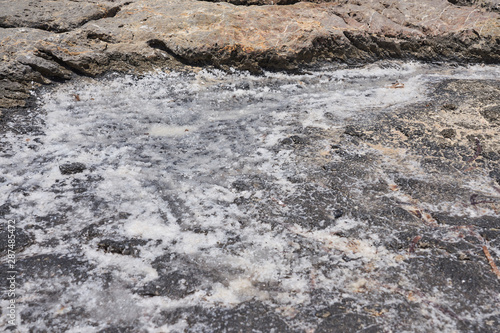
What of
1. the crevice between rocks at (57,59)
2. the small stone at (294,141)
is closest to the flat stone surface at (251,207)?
the small stone at (294,141)

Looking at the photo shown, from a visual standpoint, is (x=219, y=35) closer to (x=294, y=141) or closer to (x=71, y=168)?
(x=294, y=141)

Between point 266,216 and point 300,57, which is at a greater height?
point 300,57

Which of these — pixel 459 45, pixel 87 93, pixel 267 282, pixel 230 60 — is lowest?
pixel 267 282

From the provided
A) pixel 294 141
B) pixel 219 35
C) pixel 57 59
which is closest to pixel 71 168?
pixel 57 59

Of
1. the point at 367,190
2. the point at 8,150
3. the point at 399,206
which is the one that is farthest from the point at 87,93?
the point at 399,206

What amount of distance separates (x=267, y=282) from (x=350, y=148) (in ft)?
4.23

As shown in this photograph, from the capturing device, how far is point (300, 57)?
12.1 ft

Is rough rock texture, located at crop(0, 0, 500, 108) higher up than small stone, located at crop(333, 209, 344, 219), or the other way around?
rough rock texture, located at crop(0, 0, 500, 108)

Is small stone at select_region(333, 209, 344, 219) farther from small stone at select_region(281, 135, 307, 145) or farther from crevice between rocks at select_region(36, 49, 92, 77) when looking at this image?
crevice between rocks at select_region(36, 49, 92, 77)

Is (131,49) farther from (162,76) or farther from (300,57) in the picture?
(300,57)

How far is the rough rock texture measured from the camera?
10.5 ft

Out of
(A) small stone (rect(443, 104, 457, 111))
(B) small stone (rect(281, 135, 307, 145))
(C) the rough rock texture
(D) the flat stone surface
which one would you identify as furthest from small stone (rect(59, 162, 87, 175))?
(A) small stone (rect(443, 104, 457, 111))

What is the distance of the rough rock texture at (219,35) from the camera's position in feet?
10.5

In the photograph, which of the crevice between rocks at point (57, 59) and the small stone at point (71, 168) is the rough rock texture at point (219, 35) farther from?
the small stone at point (71, 168)
